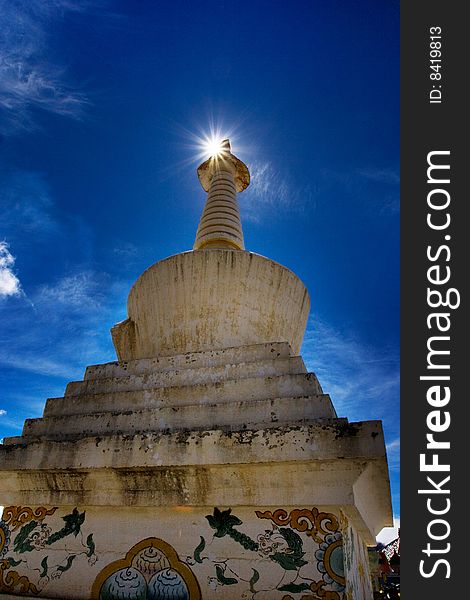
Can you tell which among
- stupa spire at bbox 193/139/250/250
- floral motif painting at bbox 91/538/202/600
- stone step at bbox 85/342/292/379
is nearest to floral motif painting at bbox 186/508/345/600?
floral motif painting at bbox 91/538/202/600

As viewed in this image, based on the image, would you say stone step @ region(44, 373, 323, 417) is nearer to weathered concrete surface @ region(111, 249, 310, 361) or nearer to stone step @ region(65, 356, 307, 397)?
stone step @ region(65, 356, 307, 397)

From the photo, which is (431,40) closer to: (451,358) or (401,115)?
(401,115)

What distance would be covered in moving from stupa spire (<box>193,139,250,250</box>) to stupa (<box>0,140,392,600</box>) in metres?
3.08

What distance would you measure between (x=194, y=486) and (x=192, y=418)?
0.70 m

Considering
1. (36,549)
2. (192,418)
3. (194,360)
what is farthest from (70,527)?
(194,360)

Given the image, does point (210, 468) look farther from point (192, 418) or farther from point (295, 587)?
point (295, 587)

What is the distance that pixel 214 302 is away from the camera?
19.7 feet

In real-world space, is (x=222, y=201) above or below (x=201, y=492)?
above

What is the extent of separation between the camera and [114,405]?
5.05m

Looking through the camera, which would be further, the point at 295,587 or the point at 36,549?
→ the point at 36,549

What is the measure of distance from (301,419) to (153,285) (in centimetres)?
333

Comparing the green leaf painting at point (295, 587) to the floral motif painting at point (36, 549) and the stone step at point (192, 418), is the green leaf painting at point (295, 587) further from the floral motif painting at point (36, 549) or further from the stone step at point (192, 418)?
the floral motif painting at point (36, 549)

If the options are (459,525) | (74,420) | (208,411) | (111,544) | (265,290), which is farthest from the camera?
(265,290)

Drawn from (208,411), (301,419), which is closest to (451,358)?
(301,419)
